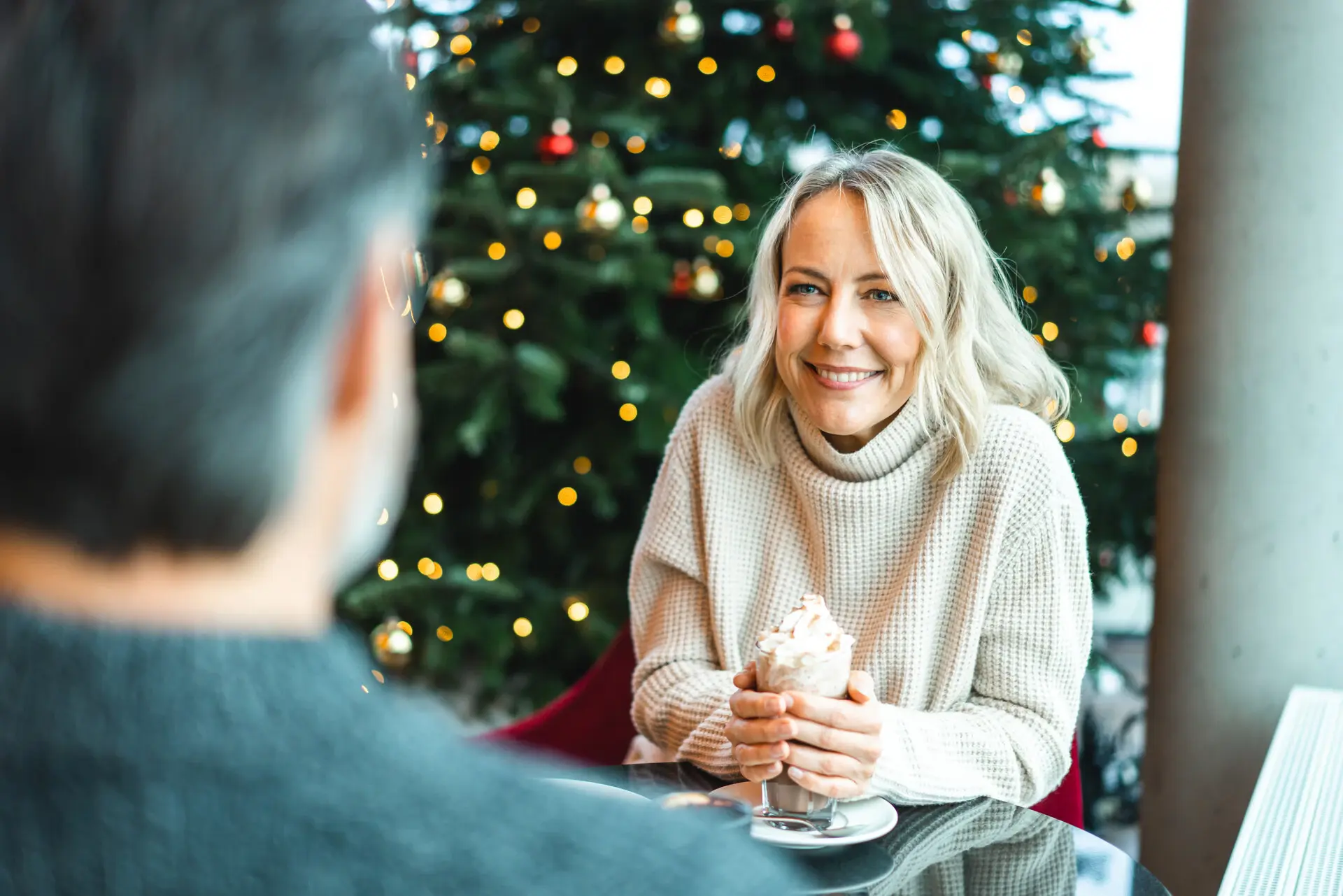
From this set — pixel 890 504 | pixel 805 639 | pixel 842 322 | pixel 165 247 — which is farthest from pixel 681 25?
pixel 165 247

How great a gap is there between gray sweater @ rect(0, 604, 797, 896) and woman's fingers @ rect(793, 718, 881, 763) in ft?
2.92

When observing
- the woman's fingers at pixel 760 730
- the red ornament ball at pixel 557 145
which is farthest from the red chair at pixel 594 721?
the red ornament ball at pixel 557 145

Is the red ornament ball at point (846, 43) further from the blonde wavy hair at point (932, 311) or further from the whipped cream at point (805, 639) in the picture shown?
the whipped cream at point (805, 639)

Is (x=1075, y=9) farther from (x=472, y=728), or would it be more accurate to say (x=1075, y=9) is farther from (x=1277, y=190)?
(x=472, y=728)

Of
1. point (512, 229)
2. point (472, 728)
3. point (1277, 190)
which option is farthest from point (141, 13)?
point (472, 728)

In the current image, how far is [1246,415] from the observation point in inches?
89.2

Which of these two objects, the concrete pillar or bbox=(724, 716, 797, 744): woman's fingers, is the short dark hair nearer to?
bbox=(724, 716, 797, 744): woman's fingers

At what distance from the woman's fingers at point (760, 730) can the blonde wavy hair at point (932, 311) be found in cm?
54

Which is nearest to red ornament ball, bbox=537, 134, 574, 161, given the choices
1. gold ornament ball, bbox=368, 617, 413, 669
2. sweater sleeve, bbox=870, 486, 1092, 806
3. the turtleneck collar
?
gold ornament ball, bbox=368, 617, 413, 669

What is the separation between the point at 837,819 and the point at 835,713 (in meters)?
0.11

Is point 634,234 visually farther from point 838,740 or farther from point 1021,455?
point 838,740

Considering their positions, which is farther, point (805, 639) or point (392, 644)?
point (392, 644)

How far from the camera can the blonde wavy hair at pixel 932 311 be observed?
169 centimetres

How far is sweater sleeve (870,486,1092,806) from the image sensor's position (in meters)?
1.52
